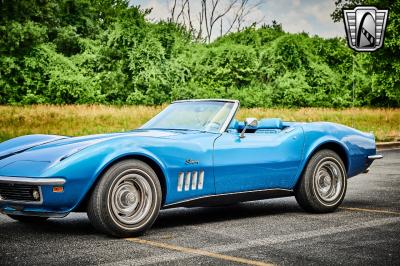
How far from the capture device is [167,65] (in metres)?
38.9

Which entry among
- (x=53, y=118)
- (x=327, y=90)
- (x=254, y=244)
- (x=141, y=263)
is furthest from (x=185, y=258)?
(x=327, y=90)

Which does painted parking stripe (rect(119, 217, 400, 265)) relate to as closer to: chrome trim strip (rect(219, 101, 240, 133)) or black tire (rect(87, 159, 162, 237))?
black tire (rect(87, 159, 162, 237))

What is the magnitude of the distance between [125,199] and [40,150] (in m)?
0.98

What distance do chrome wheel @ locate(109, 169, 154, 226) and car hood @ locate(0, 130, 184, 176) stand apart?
427 millimetres

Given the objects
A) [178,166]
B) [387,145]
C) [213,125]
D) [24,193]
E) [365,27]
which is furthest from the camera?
[365,27]

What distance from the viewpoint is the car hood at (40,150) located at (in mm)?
5801

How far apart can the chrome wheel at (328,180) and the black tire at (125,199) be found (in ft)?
7.36

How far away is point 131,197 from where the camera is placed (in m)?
5.91

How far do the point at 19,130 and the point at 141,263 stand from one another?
55.6 ft

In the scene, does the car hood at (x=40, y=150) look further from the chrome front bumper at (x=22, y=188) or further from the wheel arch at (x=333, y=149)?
the wheel arch at (x=333, y=149)

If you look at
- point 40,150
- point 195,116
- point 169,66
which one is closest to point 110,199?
point 40,150

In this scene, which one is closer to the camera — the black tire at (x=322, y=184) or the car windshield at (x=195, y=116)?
the car windshield at (x=195, y=116)

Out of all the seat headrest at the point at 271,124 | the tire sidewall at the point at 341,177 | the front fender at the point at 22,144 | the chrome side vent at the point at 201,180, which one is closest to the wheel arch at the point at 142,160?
the chrome side vent at the point at 201,180

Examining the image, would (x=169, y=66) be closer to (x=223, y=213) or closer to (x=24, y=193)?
(x=223, y=213)
